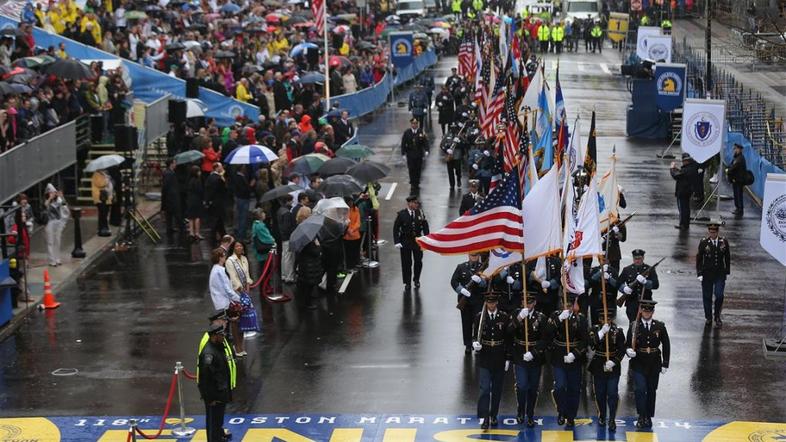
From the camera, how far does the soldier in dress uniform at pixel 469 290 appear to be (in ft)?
63.2

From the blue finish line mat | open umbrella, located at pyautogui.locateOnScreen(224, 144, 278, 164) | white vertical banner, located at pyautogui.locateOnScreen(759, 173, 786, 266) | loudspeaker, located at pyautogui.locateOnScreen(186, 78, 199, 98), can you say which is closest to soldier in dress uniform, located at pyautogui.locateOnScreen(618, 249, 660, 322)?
white vertical banner, located at pyautogui.locateOnScreen(759, 173, 786, 266)

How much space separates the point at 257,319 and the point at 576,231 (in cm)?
552

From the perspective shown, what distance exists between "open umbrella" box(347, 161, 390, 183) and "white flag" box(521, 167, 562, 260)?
302 inches

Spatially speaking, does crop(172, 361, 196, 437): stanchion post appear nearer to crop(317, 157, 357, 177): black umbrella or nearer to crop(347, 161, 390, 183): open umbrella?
crop(347, 161, 390, 183): open umbrella

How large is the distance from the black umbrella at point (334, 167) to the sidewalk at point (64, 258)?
174 inches

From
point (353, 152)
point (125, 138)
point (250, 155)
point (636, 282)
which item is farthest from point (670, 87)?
point (636, 282)

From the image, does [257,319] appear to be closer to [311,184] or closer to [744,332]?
[311,184]

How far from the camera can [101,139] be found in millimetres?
31703

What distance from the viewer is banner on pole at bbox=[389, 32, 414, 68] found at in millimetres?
50094

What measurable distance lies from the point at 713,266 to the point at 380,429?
21.9ft

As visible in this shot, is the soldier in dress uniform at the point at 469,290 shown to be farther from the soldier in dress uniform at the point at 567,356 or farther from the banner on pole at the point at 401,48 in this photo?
the banner on pole at the point at 401,48

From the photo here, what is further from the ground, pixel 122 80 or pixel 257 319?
pixel 122 80

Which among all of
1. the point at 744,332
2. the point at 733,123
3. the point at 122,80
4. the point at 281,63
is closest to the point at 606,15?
the point at 281,63

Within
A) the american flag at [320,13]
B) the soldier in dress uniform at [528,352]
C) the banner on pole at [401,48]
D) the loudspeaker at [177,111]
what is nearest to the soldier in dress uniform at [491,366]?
the soldier in dress uniform at [528,352]
